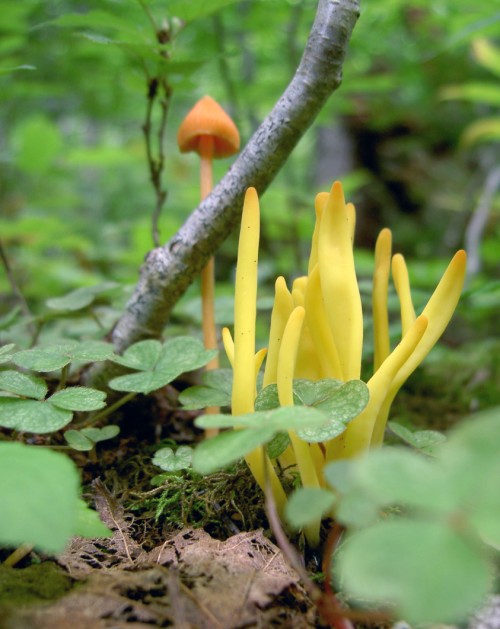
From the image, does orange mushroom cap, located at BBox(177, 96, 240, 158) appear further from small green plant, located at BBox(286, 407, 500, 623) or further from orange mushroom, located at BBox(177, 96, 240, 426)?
small green plant, located at BBox(286, 407, 500, 623)

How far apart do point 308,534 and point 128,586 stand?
283mm

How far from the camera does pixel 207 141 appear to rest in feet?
4.00

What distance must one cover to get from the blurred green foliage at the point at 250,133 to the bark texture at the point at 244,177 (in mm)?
775

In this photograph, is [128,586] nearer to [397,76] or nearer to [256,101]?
[256,101]

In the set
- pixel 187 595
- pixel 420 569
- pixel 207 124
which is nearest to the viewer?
pixel 420 569

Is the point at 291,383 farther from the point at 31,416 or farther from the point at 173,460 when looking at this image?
the point at 31,416

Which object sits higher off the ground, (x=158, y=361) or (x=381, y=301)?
(x=381, y=301)

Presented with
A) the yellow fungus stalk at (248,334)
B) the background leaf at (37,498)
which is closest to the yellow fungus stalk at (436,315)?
the yellow fungus stalk at (248,334)

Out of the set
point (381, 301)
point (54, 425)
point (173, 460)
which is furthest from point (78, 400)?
point (381, 301)

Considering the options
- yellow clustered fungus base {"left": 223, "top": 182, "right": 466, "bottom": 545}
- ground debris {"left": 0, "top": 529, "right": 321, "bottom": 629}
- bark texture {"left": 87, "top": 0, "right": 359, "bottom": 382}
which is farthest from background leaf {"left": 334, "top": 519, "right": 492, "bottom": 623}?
bark texture {"left": 87, "top": 0, "right": 359, "bottom": 382}

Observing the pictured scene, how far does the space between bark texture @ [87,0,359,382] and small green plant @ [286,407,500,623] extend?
0.71 metres

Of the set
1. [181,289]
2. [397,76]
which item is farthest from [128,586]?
[397,76]

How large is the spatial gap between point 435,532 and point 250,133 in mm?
2405

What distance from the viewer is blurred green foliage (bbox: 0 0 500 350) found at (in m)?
2.62
